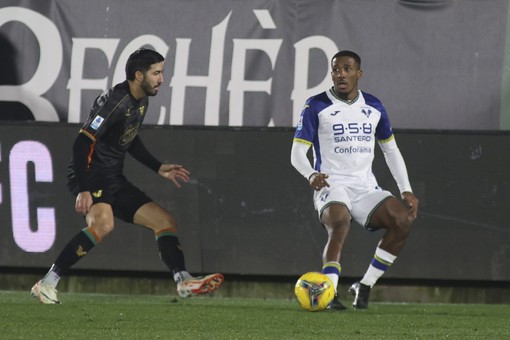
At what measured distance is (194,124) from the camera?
11320mm

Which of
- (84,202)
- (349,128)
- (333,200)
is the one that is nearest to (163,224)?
(84,202)

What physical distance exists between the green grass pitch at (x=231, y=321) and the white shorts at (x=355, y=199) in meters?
0.65

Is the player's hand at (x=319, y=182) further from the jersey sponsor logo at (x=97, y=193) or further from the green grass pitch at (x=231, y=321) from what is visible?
the jersey sponsor logo at (x=97, y=193)

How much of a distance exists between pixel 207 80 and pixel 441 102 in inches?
75.2

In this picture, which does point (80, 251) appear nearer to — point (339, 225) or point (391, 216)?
point (339, 225)

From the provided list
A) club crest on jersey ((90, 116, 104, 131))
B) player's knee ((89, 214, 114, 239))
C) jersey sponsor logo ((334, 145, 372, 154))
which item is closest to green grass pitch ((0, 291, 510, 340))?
player's knee ((89, 214, 114, 239))

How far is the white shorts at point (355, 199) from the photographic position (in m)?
9.20

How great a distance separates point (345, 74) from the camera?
931 centimetres

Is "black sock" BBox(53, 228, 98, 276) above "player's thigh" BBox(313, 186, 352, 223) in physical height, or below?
below

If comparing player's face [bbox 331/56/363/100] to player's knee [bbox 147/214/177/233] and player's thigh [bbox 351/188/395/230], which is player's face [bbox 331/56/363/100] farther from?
player's knee [bbox 147/214/177/233]

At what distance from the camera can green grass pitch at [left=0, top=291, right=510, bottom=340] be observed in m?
7.31

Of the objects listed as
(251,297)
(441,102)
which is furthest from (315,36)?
(251,297)

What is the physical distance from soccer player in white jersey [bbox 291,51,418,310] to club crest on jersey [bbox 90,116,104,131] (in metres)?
1.29

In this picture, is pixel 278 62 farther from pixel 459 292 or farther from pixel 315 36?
pixel 459 292
